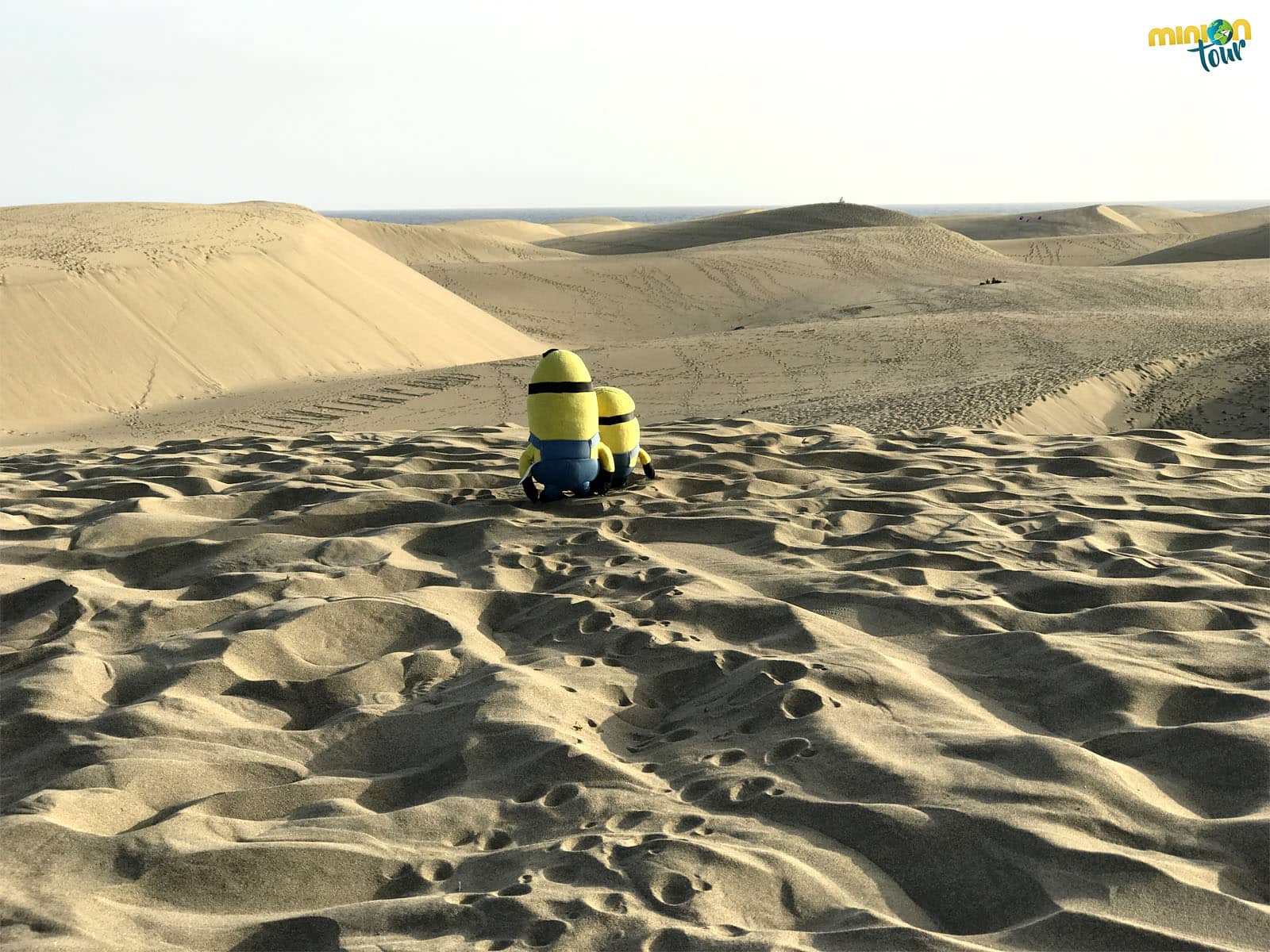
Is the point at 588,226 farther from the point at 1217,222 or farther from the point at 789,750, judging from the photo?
the point at 789,750

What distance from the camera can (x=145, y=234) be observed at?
18.4 meters

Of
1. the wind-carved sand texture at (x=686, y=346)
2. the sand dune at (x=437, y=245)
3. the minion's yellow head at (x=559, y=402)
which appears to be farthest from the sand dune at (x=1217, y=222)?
the minion's yellow head at (x=559, y=402)

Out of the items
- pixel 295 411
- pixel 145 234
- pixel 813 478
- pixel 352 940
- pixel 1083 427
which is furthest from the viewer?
pixel 145 234

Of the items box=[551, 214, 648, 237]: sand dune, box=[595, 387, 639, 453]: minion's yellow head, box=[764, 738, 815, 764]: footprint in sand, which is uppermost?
box=[551, 214, 648, 237]: sand dune

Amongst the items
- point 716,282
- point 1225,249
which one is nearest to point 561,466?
point 716,282

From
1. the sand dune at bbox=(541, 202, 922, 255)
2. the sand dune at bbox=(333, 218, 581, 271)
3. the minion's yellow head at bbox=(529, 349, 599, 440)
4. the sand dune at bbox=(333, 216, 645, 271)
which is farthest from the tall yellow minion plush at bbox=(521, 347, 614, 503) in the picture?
the sand dune at bbox=(541, 202, 922, 255)

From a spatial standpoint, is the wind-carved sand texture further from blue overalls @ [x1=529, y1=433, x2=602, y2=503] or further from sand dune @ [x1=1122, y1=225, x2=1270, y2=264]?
blue overalls @ [x1=529, y1=433, x2=602, y2=503]

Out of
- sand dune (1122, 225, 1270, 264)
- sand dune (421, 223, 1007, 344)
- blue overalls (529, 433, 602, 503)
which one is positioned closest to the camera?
blue overalls (529, 433, 602, 503)

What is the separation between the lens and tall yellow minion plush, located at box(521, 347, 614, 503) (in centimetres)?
571

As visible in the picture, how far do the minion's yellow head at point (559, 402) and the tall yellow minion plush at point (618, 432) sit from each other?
0.27 m

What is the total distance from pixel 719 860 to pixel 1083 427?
773 cm

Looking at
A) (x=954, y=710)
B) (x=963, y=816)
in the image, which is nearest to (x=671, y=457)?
(x=954, y=710)

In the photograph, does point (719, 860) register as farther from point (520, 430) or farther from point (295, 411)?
point (295, 411)

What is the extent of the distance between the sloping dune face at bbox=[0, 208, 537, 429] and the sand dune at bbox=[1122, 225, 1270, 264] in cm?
1968
